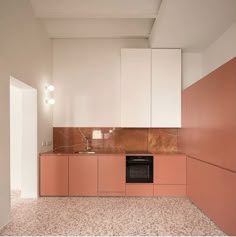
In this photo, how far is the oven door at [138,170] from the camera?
4.17 m

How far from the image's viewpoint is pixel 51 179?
13.6 feet

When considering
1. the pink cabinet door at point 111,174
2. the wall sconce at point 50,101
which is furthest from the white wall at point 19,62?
the pink cabinet door at point 111,174

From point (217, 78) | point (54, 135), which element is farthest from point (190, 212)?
point (54, 135)

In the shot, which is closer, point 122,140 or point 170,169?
point 170,169

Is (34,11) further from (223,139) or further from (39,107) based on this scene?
(223,139)

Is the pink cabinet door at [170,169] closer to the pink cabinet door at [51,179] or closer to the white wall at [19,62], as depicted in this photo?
the pink cabinet door at [51,179]

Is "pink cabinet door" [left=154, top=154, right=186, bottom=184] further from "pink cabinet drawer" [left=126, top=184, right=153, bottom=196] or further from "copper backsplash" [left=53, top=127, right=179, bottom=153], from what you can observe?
"copper backsplash" [left=53, top=127, right=179, bottom=153]

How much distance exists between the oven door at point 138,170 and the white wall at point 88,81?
1.00 metres

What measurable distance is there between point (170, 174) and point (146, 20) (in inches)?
113

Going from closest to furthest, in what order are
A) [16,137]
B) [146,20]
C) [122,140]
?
1. [146,20]
2. [16,137]
3. [122,140]

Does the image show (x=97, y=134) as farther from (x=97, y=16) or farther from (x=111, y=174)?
(x=97, y=16)

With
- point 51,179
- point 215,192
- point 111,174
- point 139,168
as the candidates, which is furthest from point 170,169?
point 51,179

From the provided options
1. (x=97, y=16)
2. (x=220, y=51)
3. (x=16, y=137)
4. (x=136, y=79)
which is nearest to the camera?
(x=97, y=16)

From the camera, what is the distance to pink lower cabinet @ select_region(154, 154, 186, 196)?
415 centimetres
